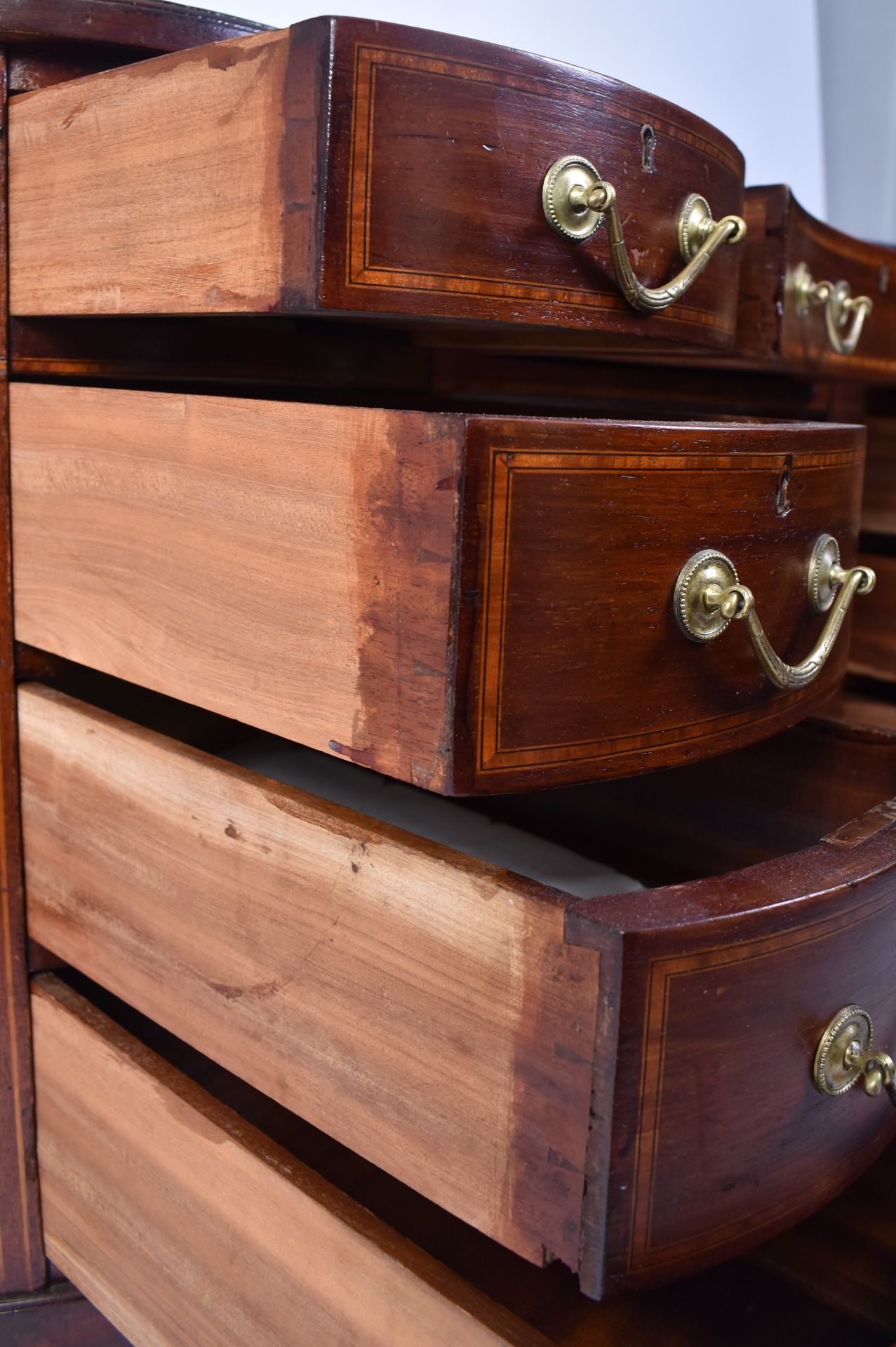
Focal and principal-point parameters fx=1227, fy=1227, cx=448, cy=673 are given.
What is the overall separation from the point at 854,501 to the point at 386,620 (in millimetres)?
316

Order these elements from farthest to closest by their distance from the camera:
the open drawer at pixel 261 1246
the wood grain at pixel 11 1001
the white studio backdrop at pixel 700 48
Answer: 1. the white studio backdrop at pixel 700 48
2. the wood grain at pixel 11 1001
3. the open drawer at pixel 261 1246

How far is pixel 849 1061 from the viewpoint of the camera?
1.59 ft

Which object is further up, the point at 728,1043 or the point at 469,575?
the point at 469,575

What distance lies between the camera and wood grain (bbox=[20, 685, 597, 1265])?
0.43m

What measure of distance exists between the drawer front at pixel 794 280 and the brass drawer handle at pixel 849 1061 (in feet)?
1.39

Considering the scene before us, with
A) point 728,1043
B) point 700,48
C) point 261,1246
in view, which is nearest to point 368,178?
point 728,1043

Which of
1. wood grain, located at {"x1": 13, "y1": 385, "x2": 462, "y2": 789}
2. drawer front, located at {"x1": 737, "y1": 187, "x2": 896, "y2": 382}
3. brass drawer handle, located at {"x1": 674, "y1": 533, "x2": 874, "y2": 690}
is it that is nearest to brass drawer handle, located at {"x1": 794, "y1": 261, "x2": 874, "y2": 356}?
drawer front, located at {"x1": 737, "y1": 187, "x2": 896, "y2": 382}

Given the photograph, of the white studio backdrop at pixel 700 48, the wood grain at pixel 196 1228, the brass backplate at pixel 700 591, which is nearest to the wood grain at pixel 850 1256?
the wood grain at pixel 196 1228

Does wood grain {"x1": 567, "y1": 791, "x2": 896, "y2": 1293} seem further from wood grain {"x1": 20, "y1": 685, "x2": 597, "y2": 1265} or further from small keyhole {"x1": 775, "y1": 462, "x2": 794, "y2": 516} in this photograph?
small keyhole {"x1": 775, "y1": 462, "x2": 794, "y2": 516}

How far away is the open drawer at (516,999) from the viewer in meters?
0.42

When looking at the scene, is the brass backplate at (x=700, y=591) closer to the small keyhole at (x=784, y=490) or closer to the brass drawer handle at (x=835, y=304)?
the small keyhole at (x=784, y=490)

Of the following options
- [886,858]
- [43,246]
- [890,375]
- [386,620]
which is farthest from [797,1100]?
[890,375]

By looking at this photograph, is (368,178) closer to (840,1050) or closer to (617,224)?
(617,224)

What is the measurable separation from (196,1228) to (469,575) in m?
0.40
